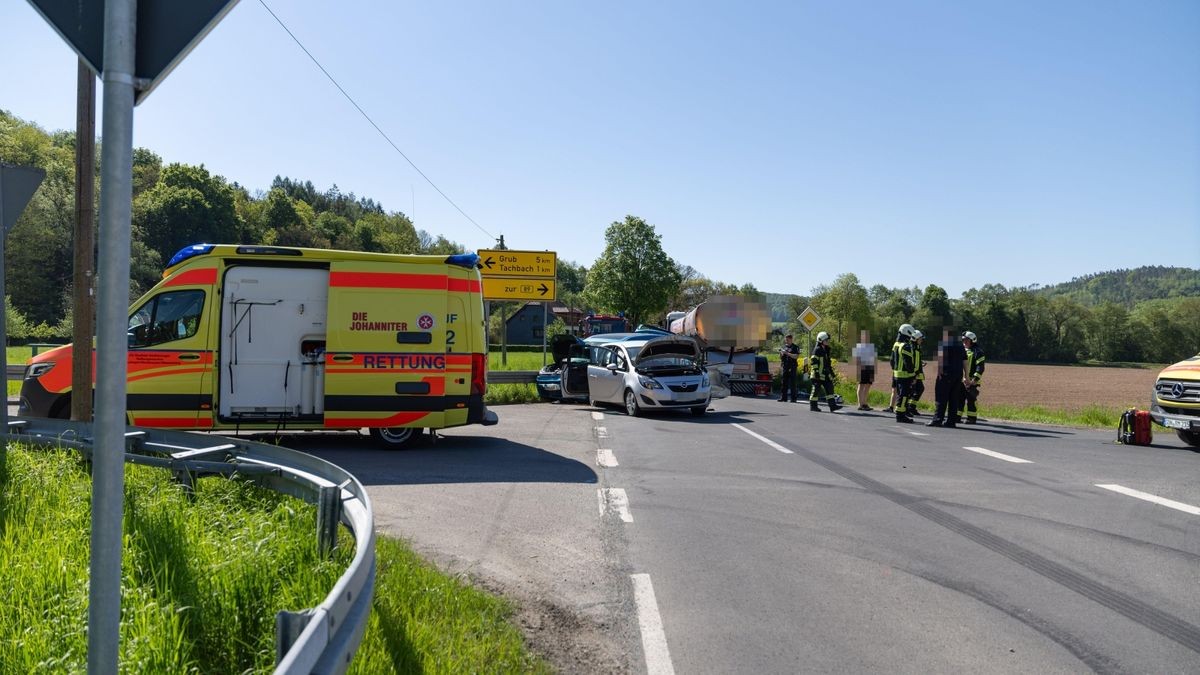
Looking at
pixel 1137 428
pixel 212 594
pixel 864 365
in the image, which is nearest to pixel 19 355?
pixel 864 365

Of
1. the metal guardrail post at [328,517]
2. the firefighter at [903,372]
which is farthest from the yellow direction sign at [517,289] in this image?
the metal guardrail post at [328,517]

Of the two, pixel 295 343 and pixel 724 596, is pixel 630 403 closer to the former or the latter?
pixel 295 343

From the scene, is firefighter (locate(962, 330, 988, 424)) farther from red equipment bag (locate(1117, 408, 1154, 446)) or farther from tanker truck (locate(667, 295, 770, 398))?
tanker truck (locate(667, 295, 770, 398))

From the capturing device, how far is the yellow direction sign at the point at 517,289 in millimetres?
28438

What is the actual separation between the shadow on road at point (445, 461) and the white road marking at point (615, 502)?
70 centimetres

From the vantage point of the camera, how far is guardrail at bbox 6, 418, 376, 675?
2297mm

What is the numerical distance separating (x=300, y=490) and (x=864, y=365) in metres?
19.0

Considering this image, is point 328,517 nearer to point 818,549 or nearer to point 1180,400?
point 818,549

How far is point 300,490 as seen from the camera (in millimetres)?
5148

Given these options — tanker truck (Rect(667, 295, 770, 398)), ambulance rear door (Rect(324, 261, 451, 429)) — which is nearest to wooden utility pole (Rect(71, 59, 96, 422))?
ambulance rear door (Rect(324, 261, 451, 429))

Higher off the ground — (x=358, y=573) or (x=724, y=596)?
(x=358, y=573)

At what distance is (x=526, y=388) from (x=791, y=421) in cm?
803

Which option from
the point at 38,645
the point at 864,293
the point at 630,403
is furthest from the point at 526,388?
the point at 864,293

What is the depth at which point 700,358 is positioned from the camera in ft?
67.3
